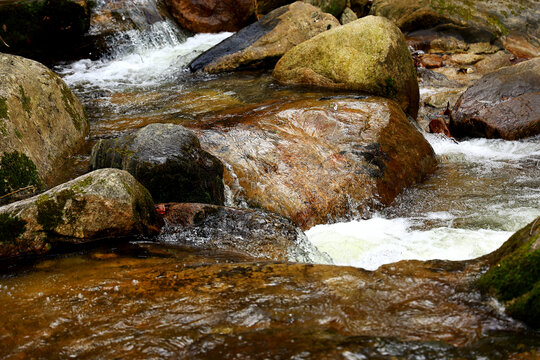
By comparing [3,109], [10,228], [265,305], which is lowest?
[265,305]

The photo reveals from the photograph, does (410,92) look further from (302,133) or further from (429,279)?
(429,279)

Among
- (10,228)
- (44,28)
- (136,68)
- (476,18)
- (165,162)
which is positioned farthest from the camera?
(476,18)

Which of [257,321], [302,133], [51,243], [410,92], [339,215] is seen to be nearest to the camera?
[257,321]

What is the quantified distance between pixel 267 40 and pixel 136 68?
10.4 ft

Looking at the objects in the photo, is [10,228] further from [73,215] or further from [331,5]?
[331,5]

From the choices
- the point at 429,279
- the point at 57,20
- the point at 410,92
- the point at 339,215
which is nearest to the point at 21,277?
the point at 429,279

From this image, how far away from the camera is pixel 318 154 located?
224 inches

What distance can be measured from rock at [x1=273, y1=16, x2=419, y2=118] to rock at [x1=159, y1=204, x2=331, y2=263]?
438 centimetres

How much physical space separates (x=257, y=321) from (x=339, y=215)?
296 cm

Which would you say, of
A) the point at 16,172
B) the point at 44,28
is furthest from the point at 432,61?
the point at 16,172

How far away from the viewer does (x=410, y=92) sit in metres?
→ 8.04

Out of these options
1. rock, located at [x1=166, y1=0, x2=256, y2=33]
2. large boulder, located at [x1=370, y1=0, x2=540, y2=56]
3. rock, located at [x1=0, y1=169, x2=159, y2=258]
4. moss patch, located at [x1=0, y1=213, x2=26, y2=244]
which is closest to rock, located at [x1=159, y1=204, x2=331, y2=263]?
rock, located at [x1=0, y1=169, x2=159, y2=258]

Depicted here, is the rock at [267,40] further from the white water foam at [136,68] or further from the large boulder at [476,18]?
the large boulder at [476,18]

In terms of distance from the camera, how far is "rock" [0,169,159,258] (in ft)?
11.0
